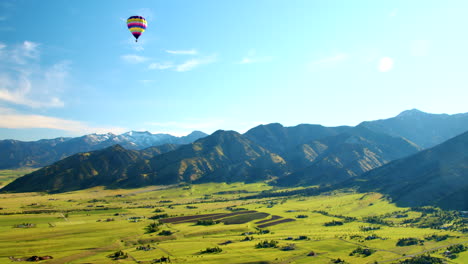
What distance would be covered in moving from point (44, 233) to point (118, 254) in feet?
220

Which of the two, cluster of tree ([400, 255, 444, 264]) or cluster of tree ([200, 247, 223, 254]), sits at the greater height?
cluster of tree ([200, 247, 223, 254])

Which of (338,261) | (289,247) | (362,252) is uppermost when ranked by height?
(289,247)

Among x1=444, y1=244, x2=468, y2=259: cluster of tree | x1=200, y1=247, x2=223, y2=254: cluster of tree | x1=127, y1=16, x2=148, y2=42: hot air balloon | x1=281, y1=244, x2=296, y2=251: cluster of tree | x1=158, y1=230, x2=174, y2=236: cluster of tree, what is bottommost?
x1=444, y1=244, x2=468, y2=259: cluster of tree

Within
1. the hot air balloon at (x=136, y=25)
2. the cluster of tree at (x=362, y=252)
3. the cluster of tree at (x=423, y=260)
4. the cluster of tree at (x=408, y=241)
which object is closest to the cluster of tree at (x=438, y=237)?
the cluster of tree at (x=408, y=241)

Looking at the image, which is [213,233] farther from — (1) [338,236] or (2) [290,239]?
(1) [338,236]

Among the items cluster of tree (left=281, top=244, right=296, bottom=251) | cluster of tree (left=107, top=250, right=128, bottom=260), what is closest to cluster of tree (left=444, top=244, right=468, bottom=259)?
cluster of tree (left=281, top=244, right=296, bottom=251)

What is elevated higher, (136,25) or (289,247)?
(136,25)

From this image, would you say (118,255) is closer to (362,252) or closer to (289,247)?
(289,247)

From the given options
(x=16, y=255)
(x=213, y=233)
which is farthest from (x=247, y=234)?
(x=16, y=255)

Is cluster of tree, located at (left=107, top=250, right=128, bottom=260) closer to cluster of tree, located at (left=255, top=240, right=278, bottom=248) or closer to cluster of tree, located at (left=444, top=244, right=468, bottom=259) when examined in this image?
cluster of tree, located at (left=255, top=240, right=278, bottom=248)

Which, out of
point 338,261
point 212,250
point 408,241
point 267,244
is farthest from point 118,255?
point 408,241

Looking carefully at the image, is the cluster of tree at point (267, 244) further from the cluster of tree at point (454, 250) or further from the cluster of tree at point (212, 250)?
the cluster of tree at point (454, 250)

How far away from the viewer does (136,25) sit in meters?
178

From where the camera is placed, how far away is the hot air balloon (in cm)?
17812
